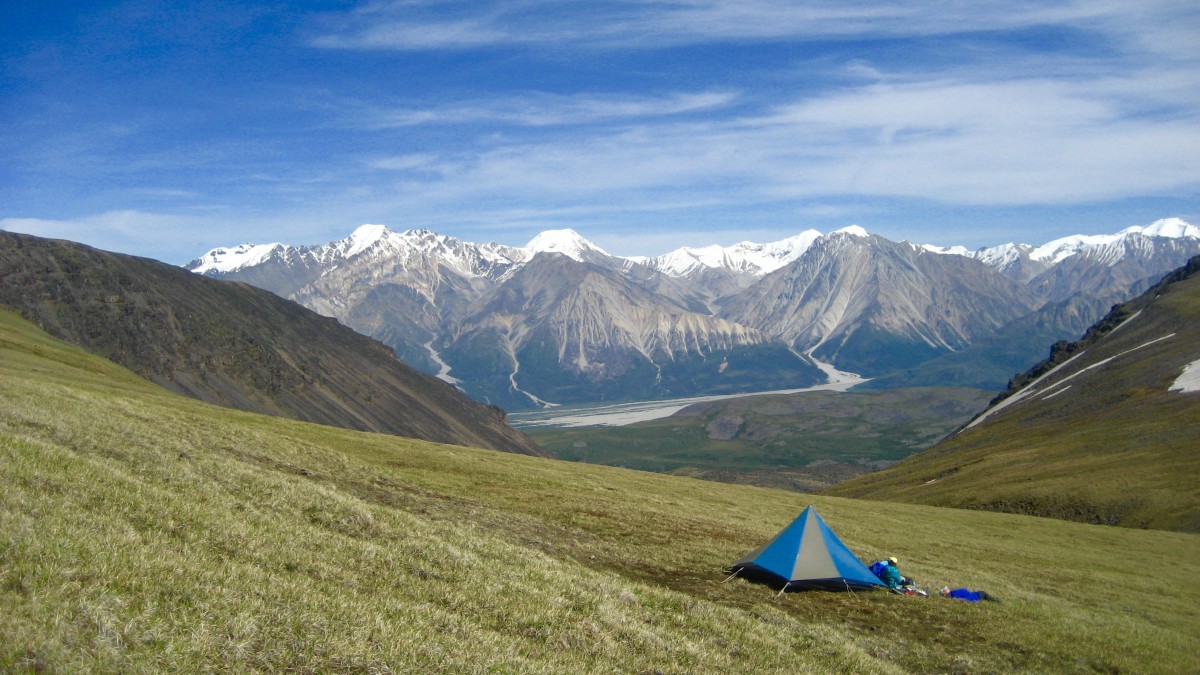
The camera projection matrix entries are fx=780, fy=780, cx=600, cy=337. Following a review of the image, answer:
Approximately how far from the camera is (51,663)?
909 centimetres

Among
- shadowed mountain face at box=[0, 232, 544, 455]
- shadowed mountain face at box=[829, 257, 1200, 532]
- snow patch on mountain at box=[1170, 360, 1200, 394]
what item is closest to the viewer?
shadowed mountain face at box=[829, 257, 1200, 532]

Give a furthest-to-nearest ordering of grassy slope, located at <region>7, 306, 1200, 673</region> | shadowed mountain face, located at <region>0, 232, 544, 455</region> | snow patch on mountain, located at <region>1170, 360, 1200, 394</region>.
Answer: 1. shadowed mountain face, located at <region>0, 232, 544, 455</region>
2. snow patch on mountain, located at <region>1170, 360, 1200, 394</region>
3. grassy slope, located at <region>7, 306, 1200, 673</region>

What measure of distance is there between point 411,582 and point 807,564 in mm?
15890

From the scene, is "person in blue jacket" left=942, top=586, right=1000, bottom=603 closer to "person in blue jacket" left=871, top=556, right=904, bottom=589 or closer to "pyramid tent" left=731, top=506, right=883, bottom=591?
"person in blue jacket" left=871, top=556, right=904, bottom=589

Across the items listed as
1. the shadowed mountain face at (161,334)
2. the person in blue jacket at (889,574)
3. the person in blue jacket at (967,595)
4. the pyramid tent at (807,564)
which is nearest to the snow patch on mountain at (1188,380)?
the person in blue jacket at (967,595)

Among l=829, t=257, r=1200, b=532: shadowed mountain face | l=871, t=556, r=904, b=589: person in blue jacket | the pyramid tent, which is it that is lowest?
l=829, t=257, r=1200, b=532: shadowed mountain face

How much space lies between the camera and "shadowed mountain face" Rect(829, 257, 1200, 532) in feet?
258

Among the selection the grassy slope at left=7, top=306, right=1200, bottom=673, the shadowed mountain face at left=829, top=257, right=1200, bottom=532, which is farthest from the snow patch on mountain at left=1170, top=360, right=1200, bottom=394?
the grassy slope at left=7, top=306, right=1200, bottom=673

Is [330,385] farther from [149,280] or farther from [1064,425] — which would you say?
[1064,425]

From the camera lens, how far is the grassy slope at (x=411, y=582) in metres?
11.2

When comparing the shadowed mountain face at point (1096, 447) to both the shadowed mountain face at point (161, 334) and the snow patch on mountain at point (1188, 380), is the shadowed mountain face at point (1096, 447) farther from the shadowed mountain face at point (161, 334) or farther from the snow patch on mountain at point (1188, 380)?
the shadowed mountain face at point (161, 334)

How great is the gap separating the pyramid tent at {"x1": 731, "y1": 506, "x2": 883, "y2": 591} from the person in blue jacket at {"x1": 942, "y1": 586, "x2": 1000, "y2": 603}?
283cm

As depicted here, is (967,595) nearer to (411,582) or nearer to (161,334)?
(411,582)

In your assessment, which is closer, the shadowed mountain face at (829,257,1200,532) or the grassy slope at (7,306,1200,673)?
the grassy slope at (7,306,1200,673)
